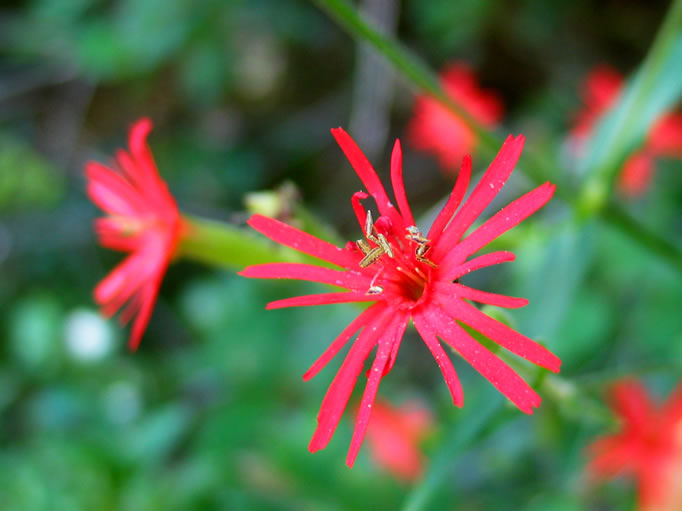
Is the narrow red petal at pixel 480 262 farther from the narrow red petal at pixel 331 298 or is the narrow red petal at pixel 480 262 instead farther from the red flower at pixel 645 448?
the red flower at pixel 645 448

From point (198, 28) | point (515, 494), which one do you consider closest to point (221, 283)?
point (198, 28)

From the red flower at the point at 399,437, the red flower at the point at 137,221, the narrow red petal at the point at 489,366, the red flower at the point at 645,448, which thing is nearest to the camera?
the narrow red petal at the point at 489,366

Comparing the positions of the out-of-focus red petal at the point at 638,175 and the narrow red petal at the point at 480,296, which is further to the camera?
the out-of-focus red petal at the point at 638,175

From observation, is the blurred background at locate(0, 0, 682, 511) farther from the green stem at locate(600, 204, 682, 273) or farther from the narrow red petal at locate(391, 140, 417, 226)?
the narrow red petal at locate(391, 140, 417, 226)

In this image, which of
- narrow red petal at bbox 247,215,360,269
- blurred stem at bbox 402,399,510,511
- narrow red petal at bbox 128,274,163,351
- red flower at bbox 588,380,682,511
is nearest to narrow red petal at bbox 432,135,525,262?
narrow red petal at bbox 247,215,360,269

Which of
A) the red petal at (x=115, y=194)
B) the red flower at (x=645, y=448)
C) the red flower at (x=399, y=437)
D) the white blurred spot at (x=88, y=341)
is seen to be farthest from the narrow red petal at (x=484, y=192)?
the white blurred spot at (x=88, y=341)
